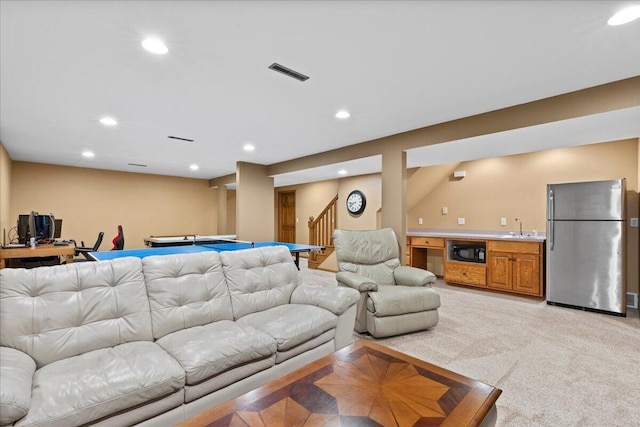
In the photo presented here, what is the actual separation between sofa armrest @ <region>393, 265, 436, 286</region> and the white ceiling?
5.47 ft

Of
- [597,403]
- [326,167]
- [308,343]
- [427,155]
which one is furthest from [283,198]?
[597,403]

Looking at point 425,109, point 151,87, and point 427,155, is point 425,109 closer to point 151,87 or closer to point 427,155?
point 427,155

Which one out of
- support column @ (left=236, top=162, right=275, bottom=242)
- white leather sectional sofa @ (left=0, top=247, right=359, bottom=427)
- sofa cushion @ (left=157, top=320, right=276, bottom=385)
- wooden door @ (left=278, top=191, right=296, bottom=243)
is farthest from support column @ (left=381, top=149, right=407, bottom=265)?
wooden door @ (left=278, top=191, right=296, bottom=243)

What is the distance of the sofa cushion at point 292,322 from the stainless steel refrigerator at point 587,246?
138 inches

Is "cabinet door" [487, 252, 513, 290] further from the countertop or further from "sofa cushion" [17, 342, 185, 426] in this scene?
"sofa cushion" [17, 342, 185, 426]

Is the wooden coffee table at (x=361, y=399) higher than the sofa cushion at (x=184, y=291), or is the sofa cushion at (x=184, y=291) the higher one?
the sofa cushion at (x=184, y=291)

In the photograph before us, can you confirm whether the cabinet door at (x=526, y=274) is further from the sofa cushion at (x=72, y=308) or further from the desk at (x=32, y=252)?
the desk at (x=32, y=252)

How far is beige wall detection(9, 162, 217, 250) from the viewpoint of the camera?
21.5ft

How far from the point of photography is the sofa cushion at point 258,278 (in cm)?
250

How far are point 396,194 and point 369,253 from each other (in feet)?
3.23

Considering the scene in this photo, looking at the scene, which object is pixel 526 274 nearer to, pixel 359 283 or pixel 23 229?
pixel 359 283

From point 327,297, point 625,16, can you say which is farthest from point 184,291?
point 625,16

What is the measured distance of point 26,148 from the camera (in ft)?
17.0

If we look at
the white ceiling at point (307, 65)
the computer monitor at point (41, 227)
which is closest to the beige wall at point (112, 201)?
the computer monitor at point (41, 227)
